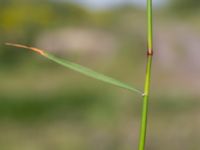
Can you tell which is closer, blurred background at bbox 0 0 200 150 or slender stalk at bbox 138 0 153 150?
slender stalk at bbox 138 0 153 150

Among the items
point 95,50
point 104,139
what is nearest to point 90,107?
point 104,139

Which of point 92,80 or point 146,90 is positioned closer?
point 146,90

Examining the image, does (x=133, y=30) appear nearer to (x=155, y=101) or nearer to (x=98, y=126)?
(x=155, y=101)

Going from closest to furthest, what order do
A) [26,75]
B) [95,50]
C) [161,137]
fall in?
[161,137] → [26,75] → [95,50]

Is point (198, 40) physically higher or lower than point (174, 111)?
higher

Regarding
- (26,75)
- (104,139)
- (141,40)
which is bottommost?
(104,139)

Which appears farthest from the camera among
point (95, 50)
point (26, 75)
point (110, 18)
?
point (110, 18)

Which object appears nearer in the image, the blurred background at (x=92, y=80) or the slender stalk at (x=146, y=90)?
the slender stalk at (x=146, y=90)

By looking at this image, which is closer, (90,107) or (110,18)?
(90,107)
